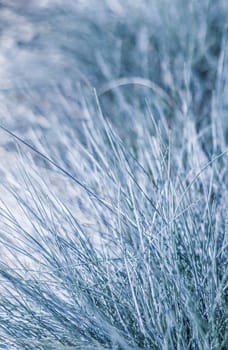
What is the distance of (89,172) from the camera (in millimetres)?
1088

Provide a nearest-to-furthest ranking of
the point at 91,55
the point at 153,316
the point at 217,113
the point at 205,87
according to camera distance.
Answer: the point at 153,316, the point at 217,113, the point at 205,87, the point at 91,55

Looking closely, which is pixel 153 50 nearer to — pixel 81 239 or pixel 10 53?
pixel 10 53

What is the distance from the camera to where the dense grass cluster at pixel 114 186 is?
0.79 m

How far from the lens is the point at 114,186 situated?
0.99 m

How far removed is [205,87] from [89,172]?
64 centimetres

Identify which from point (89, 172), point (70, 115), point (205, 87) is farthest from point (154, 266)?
point (205, 87)

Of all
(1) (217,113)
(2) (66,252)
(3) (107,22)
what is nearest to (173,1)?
(3) (107,22)

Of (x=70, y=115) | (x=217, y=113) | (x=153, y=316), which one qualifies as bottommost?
(x=153, y=316)

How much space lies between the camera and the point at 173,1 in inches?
62.4

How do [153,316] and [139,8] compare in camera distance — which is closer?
[153,316]

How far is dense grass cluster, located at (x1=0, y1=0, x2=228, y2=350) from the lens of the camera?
786 mm

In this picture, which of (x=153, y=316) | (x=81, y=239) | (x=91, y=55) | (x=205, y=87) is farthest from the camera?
(x=91, y=55)

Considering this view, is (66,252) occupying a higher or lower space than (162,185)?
lower

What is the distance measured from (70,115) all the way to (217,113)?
0.53 m
